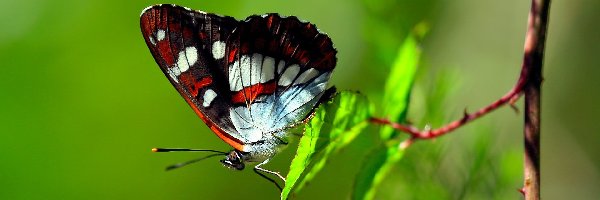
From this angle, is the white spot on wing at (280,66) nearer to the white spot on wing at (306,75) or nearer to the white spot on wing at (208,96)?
the white spot on wing at (306,75)

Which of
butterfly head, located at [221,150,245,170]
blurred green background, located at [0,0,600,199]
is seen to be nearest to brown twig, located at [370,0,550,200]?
butterfly head, located at [221,150,245,170]

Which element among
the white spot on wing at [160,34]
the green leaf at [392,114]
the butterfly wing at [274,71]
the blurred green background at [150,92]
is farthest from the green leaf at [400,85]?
the blurred green background at [150,92]

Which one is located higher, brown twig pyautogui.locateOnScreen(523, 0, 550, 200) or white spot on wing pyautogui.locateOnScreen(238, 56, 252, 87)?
brown twig pyautogui.locateOnScreen(523, 0, 550, 200)

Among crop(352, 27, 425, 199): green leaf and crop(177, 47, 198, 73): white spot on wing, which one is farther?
crop(177, 47, 198, 73): white spot on wing

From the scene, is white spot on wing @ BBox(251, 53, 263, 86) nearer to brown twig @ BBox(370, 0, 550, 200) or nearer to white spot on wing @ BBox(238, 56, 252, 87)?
white spot on wing @ BBox(238, 56, 252, 87)

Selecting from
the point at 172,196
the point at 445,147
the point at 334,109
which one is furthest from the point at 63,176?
the point at 334,109

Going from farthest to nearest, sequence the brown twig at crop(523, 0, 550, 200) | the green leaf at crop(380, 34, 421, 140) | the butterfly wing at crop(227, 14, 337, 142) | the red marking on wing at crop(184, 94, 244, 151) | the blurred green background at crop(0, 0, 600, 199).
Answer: the blurred green background at crop(0, 0, 600, 199) < the red marking on wing at crop(184, 94, 244, 151) < the butterfly wing at crop(227, 14, 337, 142) < the green leaf at crop(380, 34, 421, 140) < the brown twig at crop(523, 0, 550, 200)
